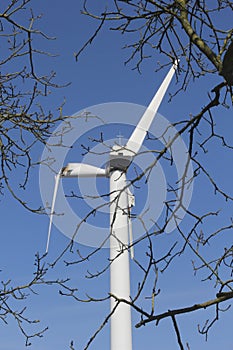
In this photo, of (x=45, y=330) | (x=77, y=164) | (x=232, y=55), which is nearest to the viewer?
(x=232, y=55)

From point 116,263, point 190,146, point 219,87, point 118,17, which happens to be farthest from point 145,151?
point 116,263

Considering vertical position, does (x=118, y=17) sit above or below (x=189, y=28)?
above

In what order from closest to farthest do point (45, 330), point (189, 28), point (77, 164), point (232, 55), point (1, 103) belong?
point (232, 55) < point (189, 28) < point (1, 103) < point (45, 330) < point (77, 164)

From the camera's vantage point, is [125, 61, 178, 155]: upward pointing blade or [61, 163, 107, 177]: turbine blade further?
[61, 163, 107, 177]: turbine blade

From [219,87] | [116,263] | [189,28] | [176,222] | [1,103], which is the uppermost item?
[116,263]

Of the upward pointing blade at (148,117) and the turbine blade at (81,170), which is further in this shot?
the turbine blade at (81,170)

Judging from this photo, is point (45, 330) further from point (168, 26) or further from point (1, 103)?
point (168, 26)

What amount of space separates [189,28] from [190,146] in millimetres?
480

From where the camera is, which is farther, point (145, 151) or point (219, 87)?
point (145, 151)

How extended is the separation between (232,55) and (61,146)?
2.22 meters

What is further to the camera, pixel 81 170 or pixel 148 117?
pixel 81 170

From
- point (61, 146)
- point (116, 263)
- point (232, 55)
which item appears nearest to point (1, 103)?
point (61, 146)

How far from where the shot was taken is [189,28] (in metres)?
2.40

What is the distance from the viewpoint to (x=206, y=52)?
2230 mm
